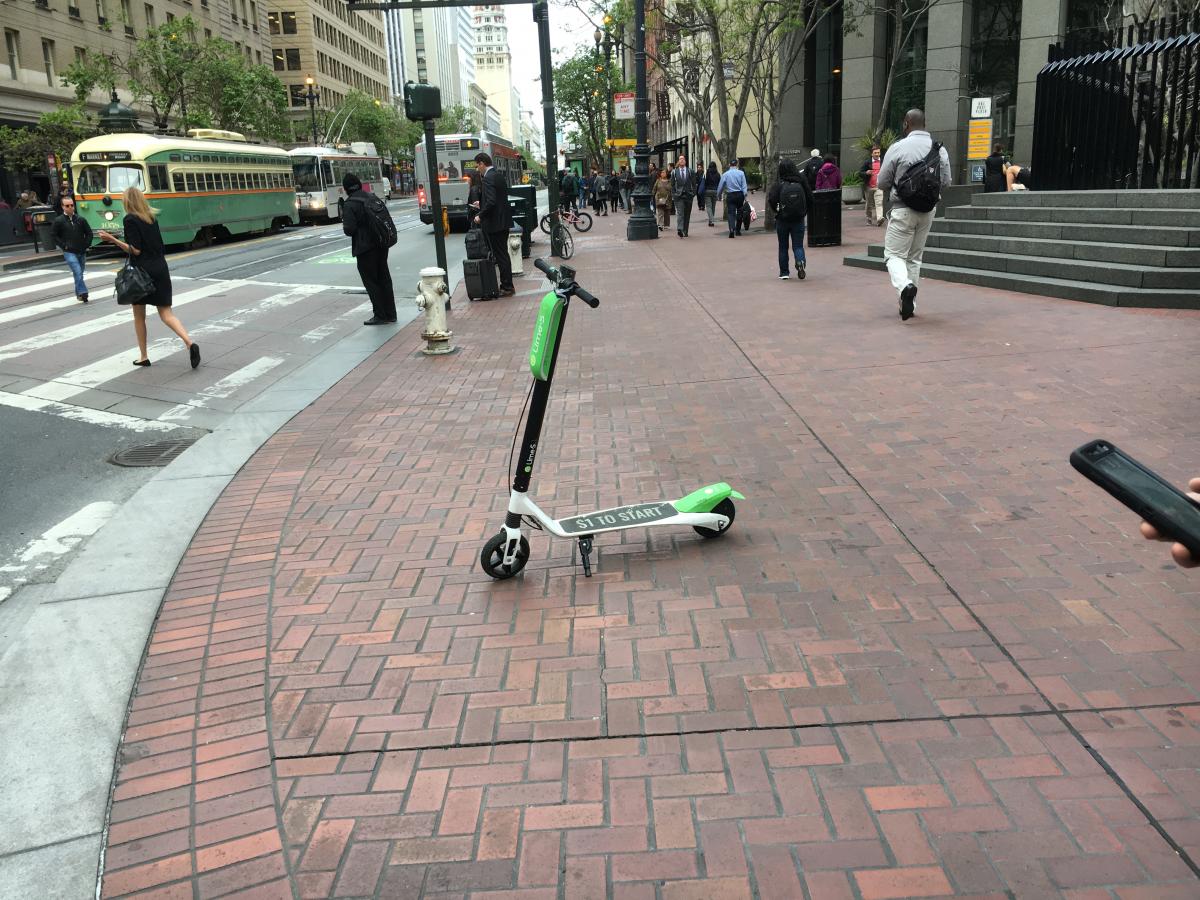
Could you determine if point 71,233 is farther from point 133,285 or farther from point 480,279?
point 133,285

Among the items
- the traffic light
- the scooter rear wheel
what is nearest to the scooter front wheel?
the scooter rear wheel

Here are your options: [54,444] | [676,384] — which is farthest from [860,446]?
[54,444]

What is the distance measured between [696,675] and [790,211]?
11.7m

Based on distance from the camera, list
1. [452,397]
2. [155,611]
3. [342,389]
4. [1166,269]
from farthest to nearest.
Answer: [1166,269] < [342,389] < [452,397] < [155,611]

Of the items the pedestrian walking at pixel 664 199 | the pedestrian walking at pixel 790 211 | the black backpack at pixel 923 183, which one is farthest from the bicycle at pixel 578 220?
the black backpack at pixel 923 183

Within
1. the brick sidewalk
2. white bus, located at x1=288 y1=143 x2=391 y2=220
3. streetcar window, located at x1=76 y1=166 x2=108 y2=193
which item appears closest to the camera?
the brick sidewalk

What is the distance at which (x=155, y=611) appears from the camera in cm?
439

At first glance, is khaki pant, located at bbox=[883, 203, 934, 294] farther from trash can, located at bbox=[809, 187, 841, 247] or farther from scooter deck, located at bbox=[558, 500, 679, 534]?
trash can, located at bbox=[809, 187, 841, 247]

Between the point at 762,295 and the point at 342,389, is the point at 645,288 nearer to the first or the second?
the point at 762,295

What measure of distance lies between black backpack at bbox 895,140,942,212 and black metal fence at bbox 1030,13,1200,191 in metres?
4.27

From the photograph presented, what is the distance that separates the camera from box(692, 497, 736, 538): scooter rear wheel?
4766 millimetres

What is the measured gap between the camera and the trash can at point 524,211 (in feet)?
65.4

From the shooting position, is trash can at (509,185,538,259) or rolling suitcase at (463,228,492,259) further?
trash can at (509,185,538,259)

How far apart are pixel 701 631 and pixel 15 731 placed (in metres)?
2.54
